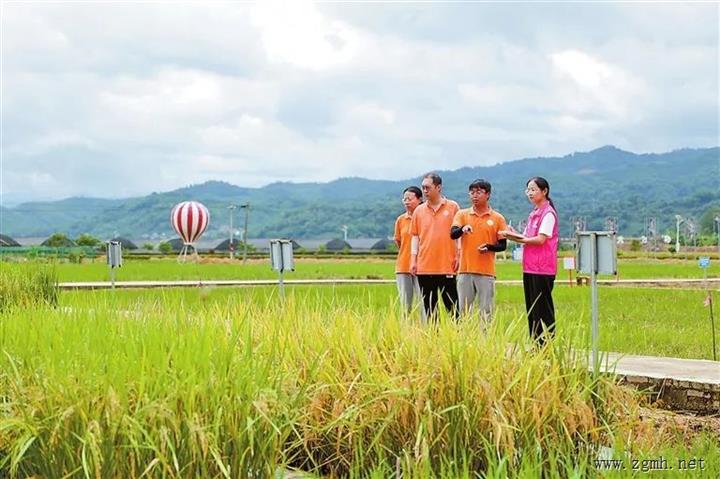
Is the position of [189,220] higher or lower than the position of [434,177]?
higher

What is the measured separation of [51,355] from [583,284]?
22319mm

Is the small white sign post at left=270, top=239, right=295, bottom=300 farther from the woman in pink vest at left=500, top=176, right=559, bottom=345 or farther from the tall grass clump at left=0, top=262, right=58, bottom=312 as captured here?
the woman in pink vest at left=500, top=176, right=559, bottom=345

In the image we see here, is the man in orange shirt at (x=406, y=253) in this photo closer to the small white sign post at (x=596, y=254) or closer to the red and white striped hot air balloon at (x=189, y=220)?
the small white sign post at (x=596, y=254)

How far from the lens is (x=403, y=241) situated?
31.7ft

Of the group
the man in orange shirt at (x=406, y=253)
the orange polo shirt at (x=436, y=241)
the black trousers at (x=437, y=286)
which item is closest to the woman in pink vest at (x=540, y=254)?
the orange polo shirt at (x=436, y=241)

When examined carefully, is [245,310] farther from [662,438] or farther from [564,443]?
[662,438]

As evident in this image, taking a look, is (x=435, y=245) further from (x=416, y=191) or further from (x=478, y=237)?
(x=416, y=191)

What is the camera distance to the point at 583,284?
25609mm

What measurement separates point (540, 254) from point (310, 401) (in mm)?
3765

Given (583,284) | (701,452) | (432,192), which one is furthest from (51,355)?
(583,284)

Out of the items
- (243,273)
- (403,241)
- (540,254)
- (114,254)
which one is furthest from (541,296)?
(243,273)

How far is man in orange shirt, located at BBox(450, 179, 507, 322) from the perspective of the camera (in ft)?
27.8

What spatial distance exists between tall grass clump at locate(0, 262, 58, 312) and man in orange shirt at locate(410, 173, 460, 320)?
4.09m

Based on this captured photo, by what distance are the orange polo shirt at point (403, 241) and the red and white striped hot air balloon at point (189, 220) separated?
4752 centimetres
